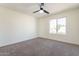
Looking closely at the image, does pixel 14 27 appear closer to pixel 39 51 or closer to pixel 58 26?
pixel 39 51

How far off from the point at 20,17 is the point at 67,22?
3.36m

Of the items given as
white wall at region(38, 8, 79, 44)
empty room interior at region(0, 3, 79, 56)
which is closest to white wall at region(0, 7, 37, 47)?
empty room interior at region(0, 3, 79, 56)

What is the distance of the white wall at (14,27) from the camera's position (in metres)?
4.23

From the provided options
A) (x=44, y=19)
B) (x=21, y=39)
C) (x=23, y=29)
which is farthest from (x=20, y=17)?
(x=44, y=19)

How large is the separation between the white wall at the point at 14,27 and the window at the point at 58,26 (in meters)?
1.71

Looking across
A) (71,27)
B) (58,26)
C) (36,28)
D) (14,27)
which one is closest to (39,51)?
(14,27)

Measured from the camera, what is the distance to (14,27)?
16.1 ft

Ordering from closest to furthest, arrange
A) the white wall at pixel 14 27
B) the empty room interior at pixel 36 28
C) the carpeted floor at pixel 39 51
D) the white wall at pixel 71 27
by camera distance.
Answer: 1. the carpeted floor at pixel 39 51
2. the empty room interior at pixel 36 28
3. the white wall at pixel 14 27
4. the white wall at pixel 71 27

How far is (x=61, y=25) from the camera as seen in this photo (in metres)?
5.50

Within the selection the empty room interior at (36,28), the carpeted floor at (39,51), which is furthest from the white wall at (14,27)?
the carpeted floor at (39,51)

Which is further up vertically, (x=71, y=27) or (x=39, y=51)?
(x=71, y=27)

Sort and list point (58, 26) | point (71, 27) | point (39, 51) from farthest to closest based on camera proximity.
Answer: point (58, 26) → point (71, 27) → point (39, 51)

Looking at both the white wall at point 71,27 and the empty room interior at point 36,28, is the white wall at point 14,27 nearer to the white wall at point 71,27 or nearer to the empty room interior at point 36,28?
the empty room interior at point 36,28

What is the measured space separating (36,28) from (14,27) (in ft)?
8.65
